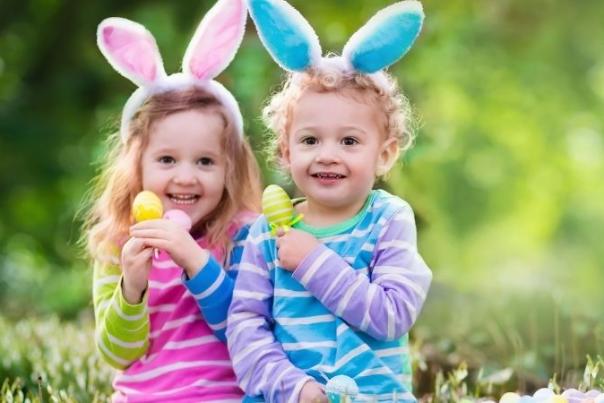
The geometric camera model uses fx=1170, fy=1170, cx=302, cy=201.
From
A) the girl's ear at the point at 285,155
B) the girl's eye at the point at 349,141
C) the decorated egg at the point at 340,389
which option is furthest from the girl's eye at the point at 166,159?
the decorated egg at the point at 340,389

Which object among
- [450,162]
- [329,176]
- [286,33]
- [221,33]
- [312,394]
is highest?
[450,162]

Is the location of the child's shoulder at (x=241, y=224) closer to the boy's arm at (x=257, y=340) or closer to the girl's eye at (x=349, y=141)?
the boy's arm at (x=257, y=340)

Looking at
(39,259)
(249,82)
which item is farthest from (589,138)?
(249,82)

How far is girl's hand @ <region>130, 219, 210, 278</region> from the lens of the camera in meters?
3.52

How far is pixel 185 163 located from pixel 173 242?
34 centimetres

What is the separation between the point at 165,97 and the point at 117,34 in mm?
269

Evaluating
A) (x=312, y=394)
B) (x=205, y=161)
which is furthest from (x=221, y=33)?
(x=312, y=394)

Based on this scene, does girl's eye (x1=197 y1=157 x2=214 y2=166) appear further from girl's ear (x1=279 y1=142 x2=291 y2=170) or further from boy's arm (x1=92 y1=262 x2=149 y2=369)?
Answer: boy's arm (x1=92 y1=262 x2=149 y2=369)

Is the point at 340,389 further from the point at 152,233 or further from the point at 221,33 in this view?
the point at 221,33

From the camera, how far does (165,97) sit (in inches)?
152

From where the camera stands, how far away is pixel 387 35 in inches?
134

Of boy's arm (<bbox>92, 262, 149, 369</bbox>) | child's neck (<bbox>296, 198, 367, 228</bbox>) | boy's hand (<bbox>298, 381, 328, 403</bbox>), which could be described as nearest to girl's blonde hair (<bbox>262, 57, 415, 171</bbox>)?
child's neck (<bbox>296, 198, 367, 228</bbox>)

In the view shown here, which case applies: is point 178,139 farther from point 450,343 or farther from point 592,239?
point 592,239

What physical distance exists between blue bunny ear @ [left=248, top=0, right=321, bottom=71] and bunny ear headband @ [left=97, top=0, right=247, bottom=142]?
38cm
